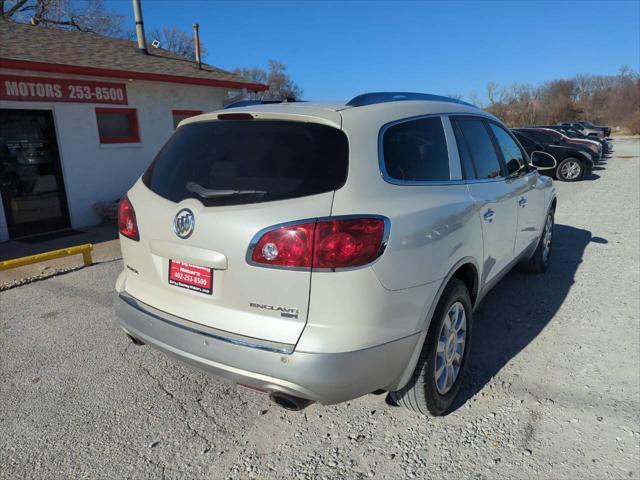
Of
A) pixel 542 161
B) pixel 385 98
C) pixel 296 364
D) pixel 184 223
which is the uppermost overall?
pixel 385 98

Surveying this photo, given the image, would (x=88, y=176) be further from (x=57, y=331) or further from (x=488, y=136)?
(x=488, y=136)

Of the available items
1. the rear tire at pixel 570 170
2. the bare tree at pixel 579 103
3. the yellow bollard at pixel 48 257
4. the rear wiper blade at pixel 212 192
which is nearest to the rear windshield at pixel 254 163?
the rear wiper blade at pixel 212 192

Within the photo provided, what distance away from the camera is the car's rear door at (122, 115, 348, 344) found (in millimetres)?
1995

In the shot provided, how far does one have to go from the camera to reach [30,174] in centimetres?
766

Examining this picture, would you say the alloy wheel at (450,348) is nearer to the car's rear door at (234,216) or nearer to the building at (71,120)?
the car's rear door at (234,216)

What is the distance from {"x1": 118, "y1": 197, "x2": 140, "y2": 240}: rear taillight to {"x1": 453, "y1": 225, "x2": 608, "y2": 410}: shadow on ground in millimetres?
2222

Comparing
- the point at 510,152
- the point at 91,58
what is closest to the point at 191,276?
the point at 510,152

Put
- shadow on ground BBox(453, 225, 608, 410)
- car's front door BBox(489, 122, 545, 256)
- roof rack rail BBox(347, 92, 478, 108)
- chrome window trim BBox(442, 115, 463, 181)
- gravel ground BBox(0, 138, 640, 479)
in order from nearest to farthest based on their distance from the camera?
gravel ground BBox(0, 138, 640, 479), roof rack rail BBox(347, 92, 478, 108), chrome window trim BBox(442, 115, 463, 181), shadow on ground BBox(453, 225, 608, 410), car's front door BBox(489, 122, 545, 256)

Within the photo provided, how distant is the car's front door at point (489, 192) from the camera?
9.80 ft

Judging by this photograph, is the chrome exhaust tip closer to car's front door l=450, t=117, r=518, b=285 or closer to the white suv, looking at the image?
the white suv

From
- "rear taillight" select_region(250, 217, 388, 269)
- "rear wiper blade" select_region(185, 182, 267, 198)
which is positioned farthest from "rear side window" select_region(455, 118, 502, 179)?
"rear wiper blade" select_region(185, 182, 267, 198)

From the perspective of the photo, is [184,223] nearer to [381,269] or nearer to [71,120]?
[381,269]

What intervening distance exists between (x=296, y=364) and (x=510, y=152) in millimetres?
3016

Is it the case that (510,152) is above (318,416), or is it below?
above
